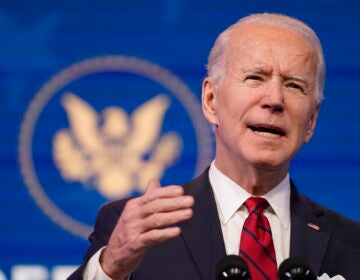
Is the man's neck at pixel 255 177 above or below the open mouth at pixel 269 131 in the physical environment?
below

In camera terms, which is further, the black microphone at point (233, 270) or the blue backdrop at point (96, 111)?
the blue backdrop at point (96, 111)

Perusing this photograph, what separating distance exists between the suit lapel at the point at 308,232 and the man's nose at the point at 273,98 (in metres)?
0.29

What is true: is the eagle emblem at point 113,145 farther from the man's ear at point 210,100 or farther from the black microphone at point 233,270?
the black microphone at point 233,270

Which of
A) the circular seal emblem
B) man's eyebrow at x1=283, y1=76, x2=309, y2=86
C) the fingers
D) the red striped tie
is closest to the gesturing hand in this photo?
the fingers

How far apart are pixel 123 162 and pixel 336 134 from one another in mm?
810

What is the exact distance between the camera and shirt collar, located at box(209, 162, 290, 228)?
2.13 metres

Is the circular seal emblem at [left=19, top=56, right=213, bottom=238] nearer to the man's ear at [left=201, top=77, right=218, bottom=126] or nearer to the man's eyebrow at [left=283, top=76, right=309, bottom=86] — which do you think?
the man's ear at [left=201, top=77, right=218, bottom=126]

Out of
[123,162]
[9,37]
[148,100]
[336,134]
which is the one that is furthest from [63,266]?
[336,134]

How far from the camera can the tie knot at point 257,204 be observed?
2119 millimetres

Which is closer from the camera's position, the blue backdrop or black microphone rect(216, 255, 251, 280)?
black microphone rect(216, 255, 251, 280)

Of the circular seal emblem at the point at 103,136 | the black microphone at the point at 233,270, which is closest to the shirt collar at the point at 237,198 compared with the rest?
the black microphone at the point at 233,270

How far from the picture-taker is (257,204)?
2.12 metres

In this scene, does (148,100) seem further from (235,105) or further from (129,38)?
(235,105)

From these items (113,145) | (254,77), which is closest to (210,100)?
(254,77)
